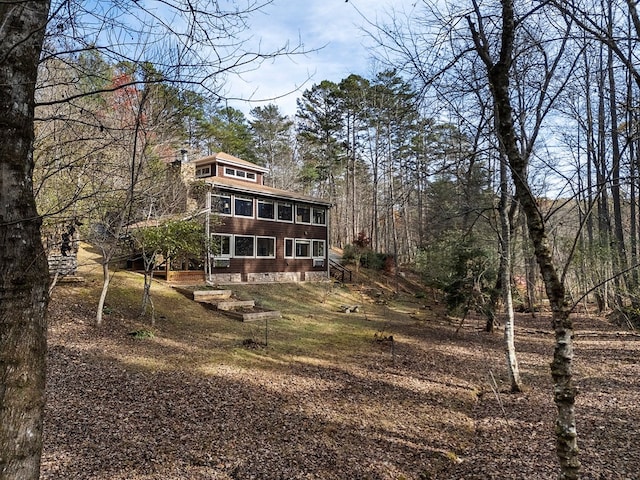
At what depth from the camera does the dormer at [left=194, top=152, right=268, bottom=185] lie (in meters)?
20.3

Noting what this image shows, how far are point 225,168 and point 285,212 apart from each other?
409cm

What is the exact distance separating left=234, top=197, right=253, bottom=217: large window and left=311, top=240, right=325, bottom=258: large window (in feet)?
16.7

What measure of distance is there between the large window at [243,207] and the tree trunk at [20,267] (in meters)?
17.6

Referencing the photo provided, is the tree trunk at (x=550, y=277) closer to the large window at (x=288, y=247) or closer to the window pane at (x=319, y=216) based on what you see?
the large window at (x=288, y=247)

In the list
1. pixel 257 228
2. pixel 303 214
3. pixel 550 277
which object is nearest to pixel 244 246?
pixel 257 228

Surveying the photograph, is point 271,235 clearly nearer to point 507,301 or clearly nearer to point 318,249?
point 318,249

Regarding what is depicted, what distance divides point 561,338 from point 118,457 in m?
4.54

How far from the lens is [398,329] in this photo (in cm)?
1356

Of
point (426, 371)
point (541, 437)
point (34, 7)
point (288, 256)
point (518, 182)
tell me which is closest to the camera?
point (34, 7)

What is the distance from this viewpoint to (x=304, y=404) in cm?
624

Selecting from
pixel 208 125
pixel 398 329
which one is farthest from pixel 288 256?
pixel 208 125

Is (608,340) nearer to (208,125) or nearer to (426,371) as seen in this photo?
(426,371)

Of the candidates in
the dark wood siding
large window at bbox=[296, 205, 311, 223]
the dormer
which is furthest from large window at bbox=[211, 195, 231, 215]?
large window at bbox=[296, 205, 311, 223]

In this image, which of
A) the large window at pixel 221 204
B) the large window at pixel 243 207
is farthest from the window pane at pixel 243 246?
the large window at pixel 221 204
